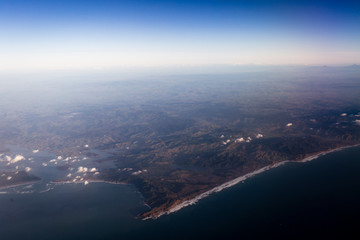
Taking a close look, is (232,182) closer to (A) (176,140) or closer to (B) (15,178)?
(A) (176,140)

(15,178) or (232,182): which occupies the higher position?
(15,178)

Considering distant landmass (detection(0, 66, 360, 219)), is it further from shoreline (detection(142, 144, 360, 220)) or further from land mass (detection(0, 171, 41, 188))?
shoreline (detection(142, 144, 360, 220))

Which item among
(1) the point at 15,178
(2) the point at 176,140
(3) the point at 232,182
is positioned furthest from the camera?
(2) the point at 176,140

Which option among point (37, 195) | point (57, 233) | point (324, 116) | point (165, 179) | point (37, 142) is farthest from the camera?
point (324, 116)

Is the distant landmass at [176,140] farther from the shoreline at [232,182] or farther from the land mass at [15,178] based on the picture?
the shoreline at [232,182]

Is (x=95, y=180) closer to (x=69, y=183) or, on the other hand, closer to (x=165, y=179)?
(x=69, y=183)

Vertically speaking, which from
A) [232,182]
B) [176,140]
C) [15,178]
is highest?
[176,140]

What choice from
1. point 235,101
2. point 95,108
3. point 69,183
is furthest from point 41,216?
point 235,101

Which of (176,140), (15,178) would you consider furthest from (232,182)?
(15,178)
